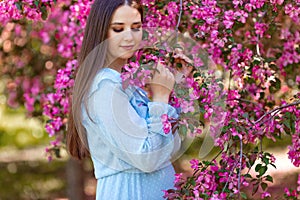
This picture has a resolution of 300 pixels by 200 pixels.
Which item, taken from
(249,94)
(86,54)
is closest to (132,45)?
(86,54)

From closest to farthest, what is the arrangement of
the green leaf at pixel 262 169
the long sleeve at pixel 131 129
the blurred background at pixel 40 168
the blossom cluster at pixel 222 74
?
the long sleeve at pixel 131 129, the blossom cluster at pixel 222 74, the green leaf at pixel 262 169, the blurred background at pixel 40 168

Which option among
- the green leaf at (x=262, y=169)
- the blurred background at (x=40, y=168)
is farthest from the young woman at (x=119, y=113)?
the blurred background at (x=40, y=168)

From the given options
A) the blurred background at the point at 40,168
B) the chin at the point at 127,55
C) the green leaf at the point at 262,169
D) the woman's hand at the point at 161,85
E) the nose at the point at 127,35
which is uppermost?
the nose at the point at 127,35

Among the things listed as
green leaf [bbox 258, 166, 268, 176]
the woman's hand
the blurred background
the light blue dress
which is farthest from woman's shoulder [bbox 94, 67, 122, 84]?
the blurred background

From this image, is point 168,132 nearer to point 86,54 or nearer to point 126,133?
point 126,133

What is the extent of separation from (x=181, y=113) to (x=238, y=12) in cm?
82

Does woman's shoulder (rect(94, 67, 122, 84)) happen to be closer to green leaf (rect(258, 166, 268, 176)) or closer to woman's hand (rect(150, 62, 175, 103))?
woman's hand (rect(150, 62, 175, 103))

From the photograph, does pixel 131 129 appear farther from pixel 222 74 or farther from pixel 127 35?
pixel 222 74

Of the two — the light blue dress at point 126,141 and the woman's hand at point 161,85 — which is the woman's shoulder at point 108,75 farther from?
the woman's hand at point 161,85

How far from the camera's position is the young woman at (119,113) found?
229 cm

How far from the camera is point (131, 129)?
2.29 meters

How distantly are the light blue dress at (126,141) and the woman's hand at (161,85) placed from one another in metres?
0.04

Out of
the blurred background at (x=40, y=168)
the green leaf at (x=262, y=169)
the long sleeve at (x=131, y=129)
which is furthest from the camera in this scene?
the blurred background at (x=40, y=168)

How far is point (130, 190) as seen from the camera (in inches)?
94.0
